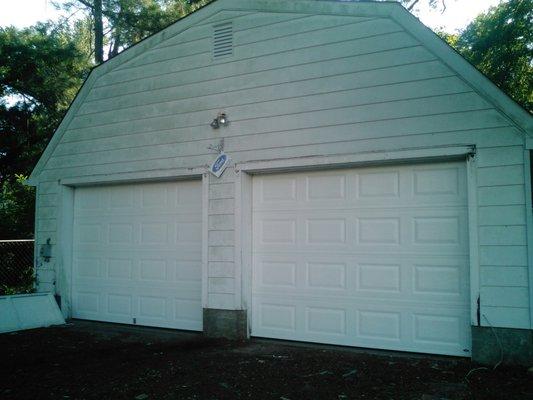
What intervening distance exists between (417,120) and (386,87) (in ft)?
1.95

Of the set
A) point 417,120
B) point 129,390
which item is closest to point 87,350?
point 129,390

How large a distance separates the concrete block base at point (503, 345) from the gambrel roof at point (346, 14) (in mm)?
2179

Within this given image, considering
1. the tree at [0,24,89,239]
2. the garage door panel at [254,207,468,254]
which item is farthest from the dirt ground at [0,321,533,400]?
the tree at [0,24,89,239]

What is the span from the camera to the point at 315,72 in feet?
21.0

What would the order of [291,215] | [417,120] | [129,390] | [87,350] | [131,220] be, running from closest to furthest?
[129,390], [417,120], [87,350], [291,215], [131,220]

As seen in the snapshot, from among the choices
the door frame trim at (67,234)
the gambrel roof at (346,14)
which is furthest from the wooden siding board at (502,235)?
the door frame trim at (67,234)

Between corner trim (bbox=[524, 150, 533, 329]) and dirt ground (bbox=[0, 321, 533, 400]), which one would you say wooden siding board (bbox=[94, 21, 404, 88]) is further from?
dirt ground (bbox=[0, 321, 533, 400])

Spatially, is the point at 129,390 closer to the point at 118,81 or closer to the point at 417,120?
the point at 417,120

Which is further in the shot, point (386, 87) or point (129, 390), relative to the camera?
point (386, 87)

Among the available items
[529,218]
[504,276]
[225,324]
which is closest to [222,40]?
[225,324]

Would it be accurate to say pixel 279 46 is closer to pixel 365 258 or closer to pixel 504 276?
pixel 365 258

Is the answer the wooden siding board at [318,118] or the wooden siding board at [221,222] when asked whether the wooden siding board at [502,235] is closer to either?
the wooden siding board at [318,118]

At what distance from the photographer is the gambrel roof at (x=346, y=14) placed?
5302 mm

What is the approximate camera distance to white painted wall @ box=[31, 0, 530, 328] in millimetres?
5266
